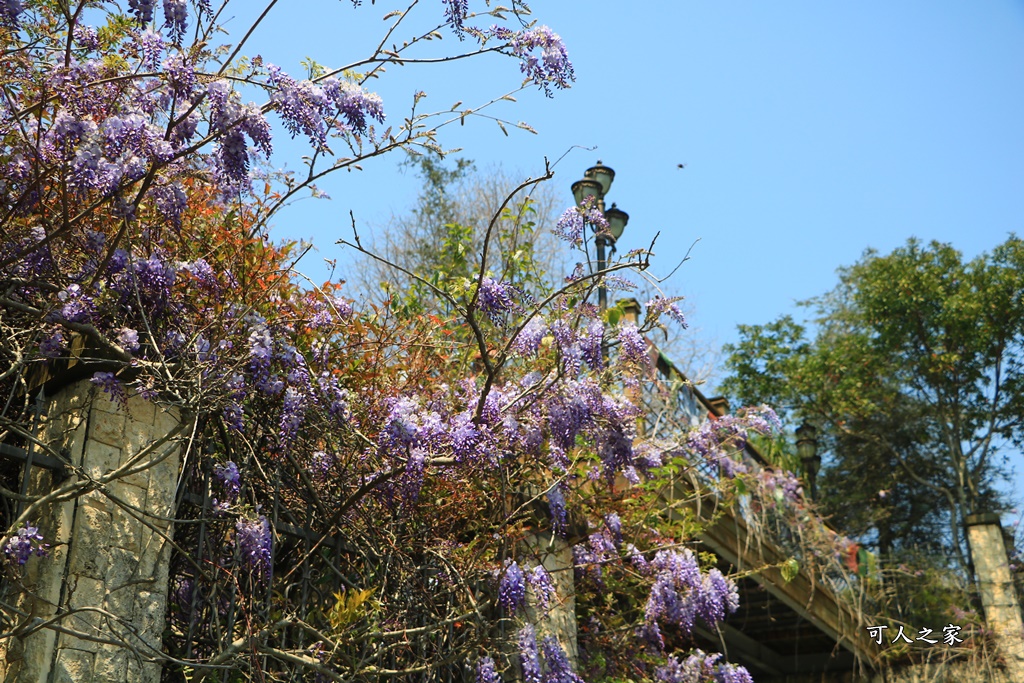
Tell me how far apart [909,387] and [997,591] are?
8837mm

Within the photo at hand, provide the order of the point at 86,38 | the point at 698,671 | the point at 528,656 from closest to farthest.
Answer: the point at 86,38
the point at 528,656
the point at 698,671

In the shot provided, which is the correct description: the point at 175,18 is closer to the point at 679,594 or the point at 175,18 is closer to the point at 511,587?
the point at 511,587

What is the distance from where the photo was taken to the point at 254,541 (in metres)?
3.90

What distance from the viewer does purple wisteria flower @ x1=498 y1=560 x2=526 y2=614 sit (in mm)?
4867

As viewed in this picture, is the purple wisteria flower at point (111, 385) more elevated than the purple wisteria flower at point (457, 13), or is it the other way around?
the purple wisteria flower at point (457, 13)

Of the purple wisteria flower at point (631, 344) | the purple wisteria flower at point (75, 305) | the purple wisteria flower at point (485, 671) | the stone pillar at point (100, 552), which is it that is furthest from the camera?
the purple wisteria flower at point (631, 344)

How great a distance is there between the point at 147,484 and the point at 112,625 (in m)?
0.48

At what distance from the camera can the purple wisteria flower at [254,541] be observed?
389 cm

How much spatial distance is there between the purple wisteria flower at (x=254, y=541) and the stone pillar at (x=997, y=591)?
11.9 m

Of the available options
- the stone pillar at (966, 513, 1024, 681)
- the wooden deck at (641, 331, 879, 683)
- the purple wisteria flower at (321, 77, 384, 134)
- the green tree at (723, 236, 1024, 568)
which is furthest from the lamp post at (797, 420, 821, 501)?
the purple wisteria flower at (321, 77, 384, 134)

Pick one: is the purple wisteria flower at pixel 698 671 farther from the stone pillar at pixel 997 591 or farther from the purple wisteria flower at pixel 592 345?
the stone pillar at pixel 997 591

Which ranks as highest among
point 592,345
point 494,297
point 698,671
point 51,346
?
point 494,297

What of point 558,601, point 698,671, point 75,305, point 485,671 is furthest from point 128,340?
point 698,671

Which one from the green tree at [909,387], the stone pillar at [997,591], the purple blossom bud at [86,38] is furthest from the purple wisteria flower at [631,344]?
the green tree at [909,387]
